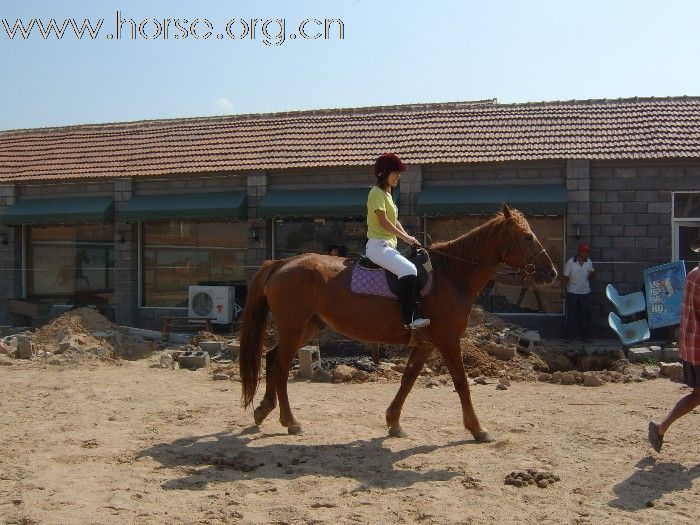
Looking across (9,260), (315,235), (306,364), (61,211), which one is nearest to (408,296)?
(306,364)

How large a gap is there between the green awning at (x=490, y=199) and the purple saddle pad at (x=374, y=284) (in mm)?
7896

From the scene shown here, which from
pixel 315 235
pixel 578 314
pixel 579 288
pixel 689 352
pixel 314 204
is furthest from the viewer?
pixel 315 235

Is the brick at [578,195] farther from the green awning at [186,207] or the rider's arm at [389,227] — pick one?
the rider's arm at [389,227]

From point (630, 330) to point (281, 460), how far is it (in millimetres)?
8932

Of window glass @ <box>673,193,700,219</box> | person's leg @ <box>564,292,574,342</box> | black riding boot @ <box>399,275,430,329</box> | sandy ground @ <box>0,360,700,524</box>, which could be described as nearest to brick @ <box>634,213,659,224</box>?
window glass @ <box>673,193,700,219</box>

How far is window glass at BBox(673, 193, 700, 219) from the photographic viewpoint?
583 inches

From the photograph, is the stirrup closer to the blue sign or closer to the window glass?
the blue sign

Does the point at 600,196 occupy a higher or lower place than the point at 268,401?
higher

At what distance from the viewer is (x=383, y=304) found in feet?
24.3

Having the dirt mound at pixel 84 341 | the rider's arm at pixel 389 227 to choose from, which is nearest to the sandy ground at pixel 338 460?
the rider's arm at pixel 389 227

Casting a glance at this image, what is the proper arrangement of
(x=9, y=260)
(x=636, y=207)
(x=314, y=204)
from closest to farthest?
(x=636, y=207), (x=314, y=204), (x=9, y=260)

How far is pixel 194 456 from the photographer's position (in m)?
6.67

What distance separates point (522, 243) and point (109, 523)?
14.4 ft

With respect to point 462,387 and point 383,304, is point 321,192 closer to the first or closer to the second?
point 383,304
